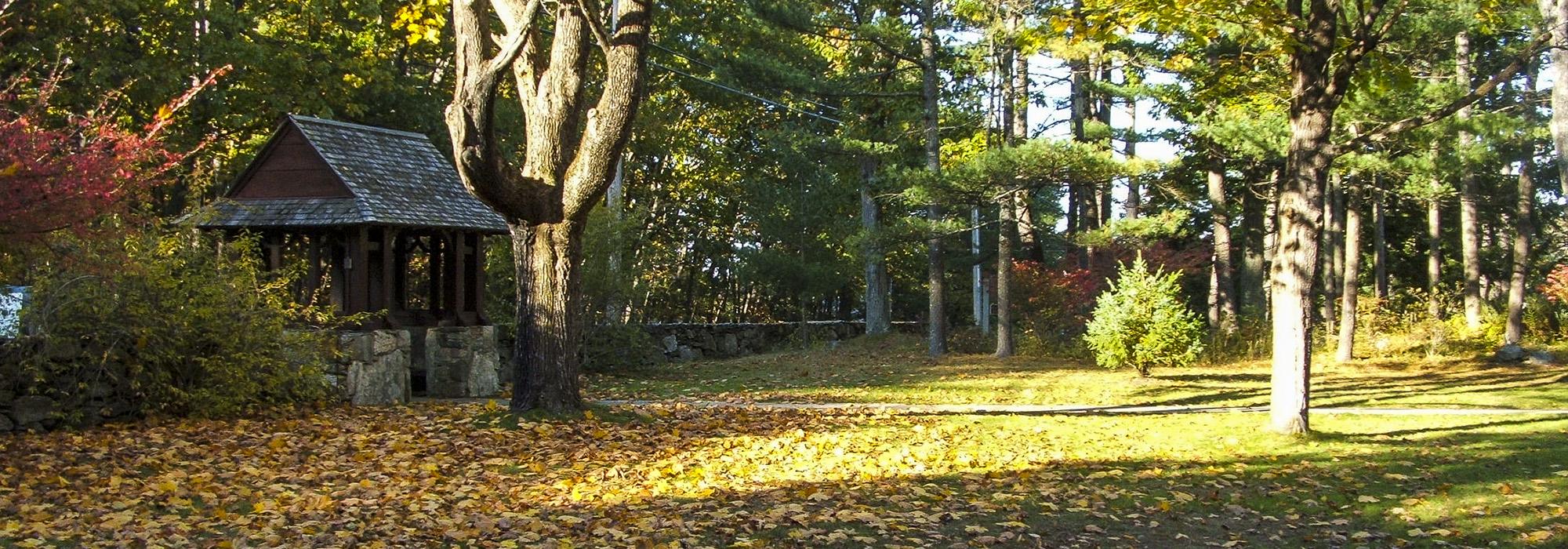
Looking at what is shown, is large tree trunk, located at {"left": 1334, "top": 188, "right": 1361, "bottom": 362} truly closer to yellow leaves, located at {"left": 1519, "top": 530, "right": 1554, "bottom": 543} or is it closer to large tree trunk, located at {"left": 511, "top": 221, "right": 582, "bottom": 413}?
yellow leaves, located at {"left": 1519, "top": 530, "right": 1554, "bottom": 543}

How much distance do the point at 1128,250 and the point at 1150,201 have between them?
18.2ft

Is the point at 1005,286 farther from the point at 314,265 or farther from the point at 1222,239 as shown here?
the point at 314,265

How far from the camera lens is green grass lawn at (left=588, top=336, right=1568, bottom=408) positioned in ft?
48.9

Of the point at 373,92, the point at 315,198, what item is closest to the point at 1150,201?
the point at 373,92

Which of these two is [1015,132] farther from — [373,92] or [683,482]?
[683,482]

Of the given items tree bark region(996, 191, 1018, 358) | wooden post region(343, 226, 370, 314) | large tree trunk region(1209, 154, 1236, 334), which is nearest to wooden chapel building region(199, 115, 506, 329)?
wooden post region(343, 226, 370, 314)

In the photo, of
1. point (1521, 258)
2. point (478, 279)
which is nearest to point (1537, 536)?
point (478, 279)

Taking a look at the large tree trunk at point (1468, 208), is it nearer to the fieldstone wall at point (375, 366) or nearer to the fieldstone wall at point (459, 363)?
the fieldstone wall at point (459, 363)

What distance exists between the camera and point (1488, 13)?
1123cm

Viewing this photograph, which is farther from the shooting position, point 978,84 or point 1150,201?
point 1150,201

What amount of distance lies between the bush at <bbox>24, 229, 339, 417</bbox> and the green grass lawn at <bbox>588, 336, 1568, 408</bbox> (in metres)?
4.65

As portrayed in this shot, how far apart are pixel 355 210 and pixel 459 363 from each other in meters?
2.27

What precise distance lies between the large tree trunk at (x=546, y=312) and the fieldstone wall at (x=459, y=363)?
431cm

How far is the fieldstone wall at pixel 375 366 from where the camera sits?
1302 centimetres
